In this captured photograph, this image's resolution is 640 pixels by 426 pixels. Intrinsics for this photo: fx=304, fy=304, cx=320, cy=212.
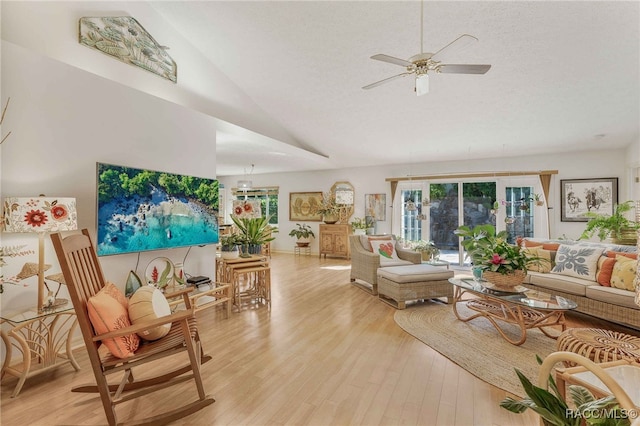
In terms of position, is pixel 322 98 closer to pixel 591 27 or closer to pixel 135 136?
pixel 135 136

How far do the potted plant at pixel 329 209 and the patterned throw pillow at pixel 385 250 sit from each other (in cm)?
311

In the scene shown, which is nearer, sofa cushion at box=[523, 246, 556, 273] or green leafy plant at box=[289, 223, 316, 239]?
sofa cushion at box=[523, 246, 556, 273]

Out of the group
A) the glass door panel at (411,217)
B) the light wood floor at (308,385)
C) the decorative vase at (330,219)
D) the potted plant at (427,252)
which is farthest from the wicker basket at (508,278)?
the decorative vase at (330,219)

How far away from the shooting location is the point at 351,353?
2682 millimetres

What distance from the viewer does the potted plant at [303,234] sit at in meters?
8.62

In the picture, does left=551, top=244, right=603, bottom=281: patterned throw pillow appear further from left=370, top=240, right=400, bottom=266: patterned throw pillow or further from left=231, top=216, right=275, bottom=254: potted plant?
left=231, top=216, right=275, bottom=254: potted plant

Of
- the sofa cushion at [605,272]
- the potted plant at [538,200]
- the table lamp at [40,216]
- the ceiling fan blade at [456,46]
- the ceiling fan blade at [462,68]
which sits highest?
the ceiling fan blade at [456,46]

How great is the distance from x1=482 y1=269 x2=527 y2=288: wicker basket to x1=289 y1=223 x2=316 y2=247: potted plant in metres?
5.75

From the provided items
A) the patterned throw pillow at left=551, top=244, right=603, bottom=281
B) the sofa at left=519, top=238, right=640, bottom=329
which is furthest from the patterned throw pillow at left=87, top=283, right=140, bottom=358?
the patterned throw pillow at left=551, top=244, right=603, bottom=281

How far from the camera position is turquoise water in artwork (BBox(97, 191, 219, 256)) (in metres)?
2.85

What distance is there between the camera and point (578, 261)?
3807 mm

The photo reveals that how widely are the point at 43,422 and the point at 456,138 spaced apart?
5947mm

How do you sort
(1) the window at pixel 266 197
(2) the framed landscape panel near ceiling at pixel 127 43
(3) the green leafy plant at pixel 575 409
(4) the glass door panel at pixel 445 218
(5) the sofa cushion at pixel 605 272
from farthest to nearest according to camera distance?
1. (1) the window at pixel 266 197
2. (4) the glass door panel at pixel 445 218
3. (5) the sofa cushion at pixel 605 272
4. (2) the framed landscape panel near ceiling at pixel 127 43
5. (3) the green leafy plant at pixel 575 409

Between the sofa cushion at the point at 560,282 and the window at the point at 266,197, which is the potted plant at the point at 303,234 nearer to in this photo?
the window at the point at 266,197
